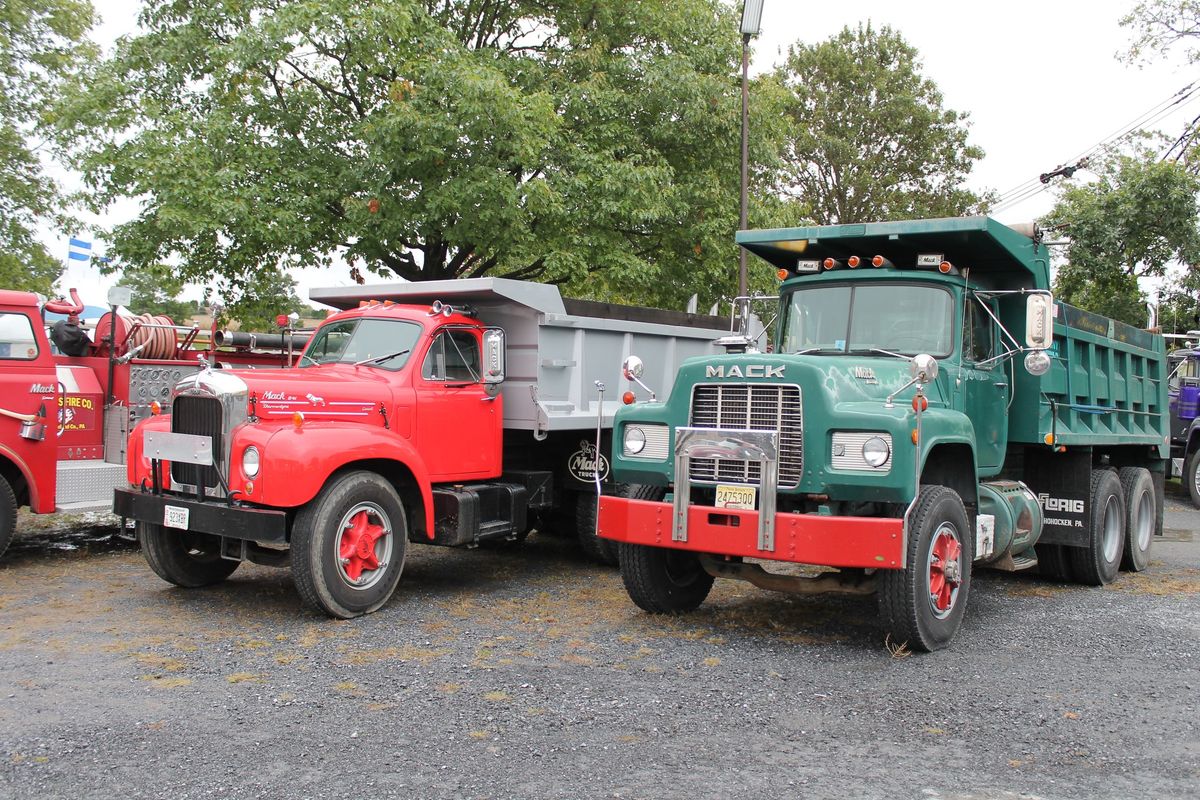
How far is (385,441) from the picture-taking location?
7.63m

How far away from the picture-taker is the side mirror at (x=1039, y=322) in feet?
23.4

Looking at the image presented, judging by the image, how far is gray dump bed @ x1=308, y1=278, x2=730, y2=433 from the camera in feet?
29.7

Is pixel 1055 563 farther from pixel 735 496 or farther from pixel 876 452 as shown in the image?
pixel 735 496

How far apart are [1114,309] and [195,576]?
21.9 metres

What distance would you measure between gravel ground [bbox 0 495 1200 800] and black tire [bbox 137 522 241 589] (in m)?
0.18

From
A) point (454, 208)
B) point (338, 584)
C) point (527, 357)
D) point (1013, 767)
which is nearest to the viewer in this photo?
point (1013, 767)

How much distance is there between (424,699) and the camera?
18.2 ft

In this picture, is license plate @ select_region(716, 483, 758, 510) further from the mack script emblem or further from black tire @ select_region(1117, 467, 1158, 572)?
black tire @ select_region(1117, 467, 1158, 572)

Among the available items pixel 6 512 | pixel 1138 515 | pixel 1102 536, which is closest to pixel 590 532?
pixel 1102 536

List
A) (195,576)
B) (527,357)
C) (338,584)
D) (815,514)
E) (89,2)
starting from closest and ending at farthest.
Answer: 1. (815,514)
2. (338,584)
3. (195,576)
4. (527,357)
5. (89,2)

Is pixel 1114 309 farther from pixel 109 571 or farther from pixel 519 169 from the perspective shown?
pixel 109 571

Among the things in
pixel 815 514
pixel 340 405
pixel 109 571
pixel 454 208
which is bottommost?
pixel 109 571

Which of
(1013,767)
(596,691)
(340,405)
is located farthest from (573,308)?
(1013,767)

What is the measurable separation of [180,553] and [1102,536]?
768 cm
